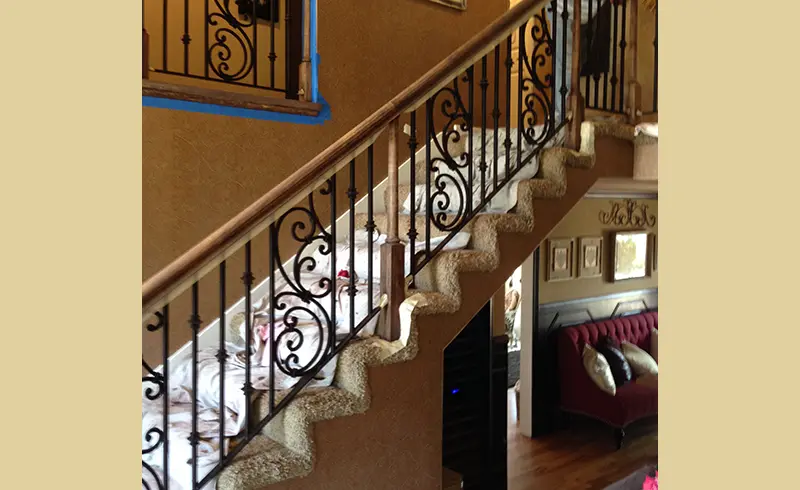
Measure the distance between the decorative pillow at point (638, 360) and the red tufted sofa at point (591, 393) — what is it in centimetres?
17

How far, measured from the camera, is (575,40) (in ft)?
9.84

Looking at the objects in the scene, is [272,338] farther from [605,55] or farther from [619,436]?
[619,436]

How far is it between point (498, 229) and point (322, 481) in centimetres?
120

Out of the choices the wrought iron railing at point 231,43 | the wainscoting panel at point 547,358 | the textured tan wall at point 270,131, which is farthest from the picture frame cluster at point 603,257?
the wrought iron railing at point 231,43

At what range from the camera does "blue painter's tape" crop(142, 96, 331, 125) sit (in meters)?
2.80

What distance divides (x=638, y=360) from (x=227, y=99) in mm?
4980

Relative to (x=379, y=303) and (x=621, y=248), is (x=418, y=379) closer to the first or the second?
(x=379, y=303)

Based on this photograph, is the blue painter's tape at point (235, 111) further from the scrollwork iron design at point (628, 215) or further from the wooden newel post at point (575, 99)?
the scrollwork iron design at point (628, 215)

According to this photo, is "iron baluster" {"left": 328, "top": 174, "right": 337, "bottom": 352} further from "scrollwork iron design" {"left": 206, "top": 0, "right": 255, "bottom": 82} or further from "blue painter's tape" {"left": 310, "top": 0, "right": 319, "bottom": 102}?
"blue painter's tape" {"left": 310, "top": 0, "right": 319, "bottom": 102}

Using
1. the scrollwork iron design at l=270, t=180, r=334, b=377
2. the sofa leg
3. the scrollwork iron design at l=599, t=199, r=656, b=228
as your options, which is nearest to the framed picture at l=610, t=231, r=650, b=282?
the scrollwork iron design at l=599, t=199, r=656, b=228

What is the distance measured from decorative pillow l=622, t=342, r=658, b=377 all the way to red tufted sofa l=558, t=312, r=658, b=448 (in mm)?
168

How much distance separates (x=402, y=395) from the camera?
2359 mm

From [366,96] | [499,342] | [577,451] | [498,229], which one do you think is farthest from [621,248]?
[498,229]

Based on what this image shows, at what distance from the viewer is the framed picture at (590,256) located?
6.47 m
